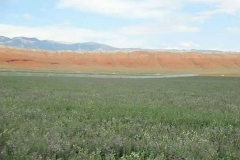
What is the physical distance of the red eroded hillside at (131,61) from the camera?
139 m

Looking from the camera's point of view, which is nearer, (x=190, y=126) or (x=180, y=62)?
(x=190, y=126)

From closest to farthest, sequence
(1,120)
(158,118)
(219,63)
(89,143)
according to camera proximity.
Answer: (89,143), (1,120), (158,118), (219,63)

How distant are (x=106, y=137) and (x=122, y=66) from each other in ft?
471

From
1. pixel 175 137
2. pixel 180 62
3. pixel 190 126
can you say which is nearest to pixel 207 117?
pixel 190 126

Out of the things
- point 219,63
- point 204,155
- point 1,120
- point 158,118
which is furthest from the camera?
point 219,63

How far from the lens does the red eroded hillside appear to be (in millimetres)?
139125

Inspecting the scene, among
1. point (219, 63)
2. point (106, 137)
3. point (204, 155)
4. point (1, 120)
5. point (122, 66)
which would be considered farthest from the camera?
point (219, 63)

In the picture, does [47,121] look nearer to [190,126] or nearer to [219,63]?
[190,126]

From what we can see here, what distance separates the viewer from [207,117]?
40.0 ft

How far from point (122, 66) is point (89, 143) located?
144m

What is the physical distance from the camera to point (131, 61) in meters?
158

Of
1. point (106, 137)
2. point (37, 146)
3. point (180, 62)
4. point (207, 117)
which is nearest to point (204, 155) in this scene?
point (106, 137)

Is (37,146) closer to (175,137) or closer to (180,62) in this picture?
(175,137)

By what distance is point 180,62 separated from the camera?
526 feet
